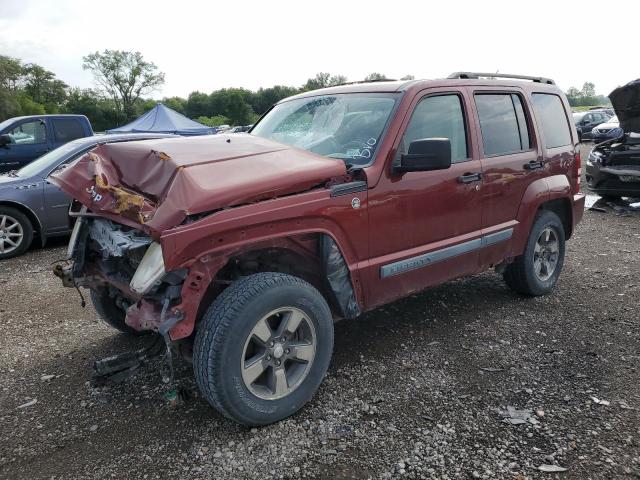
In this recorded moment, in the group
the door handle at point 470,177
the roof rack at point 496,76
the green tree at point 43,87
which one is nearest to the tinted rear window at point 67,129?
the roof rack at point 496,76

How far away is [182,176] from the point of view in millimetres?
2676

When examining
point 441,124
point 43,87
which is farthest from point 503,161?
point 43,87

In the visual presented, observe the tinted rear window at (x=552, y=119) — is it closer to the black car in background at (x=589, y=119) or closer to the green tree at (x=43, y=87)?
the black car in background at (x=589, y=119)

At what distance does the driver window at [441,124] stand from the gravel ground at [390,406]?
60.0 inches

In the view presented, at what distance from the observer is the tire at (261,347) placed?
264 cm

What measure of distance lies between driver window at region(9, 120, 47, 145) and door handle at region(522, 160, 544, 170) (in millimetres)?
9161

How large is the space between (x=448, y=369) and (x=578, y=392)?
82 cm

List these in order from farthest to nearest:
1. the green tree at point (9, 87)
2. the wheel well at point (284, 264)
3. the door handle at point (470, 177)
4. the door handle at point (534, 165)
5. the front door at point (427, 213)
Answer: the green tree at point (9, 87) → the door handle at point (534, 165) → the door handle at point (470, 177) → the front door at point (427, 213) → the wheel well at point (284, 264)

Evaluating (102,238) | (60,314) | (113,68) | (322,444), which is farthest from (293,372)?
(113,68)

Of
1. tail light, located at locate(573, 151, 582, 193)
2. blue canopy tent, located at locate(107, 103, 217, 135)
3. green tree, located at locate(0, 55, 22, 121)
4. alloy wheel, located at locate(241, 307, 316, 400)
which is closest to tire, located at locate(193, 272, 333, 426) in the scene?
alloy wheel, located at locate(241, 307, 316, 400)

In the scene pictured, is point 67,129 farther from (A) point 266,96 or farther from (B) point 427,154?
(A) point 266,96

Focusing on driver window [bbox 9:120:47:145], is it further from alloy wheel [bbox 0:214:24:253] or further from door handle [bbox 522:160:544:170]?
door handle [bbox 522:160:544:170]

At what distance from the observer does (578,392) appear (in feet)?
10.6

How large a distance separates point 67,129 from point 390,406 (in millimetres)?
9376
